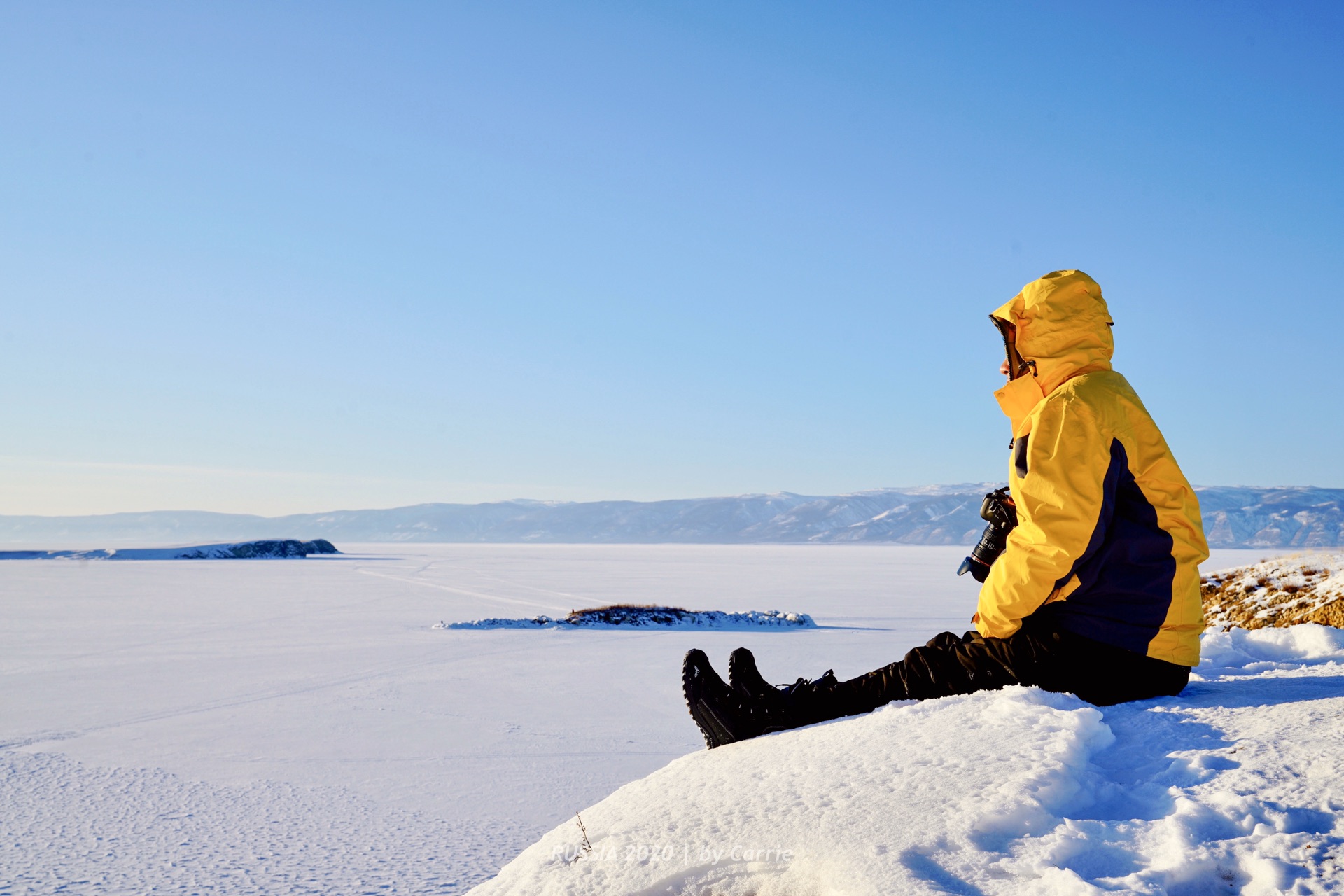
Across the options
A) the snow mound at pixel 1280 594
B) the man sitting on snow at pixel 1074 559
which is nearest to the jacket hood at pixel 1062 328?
the man sitting on snow at pixel 1074 559

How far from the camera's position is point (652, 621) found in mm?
12859

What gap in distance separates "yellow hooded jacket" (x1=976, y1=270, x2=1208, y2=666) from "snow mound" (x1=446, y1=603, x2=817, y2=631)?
10.2 meters

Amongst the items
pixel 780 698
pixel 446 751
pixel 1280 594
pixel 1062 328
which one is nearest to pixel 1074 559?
pixel 1062 328

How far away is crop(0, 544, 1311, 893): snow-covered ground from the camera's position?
1.95 meters

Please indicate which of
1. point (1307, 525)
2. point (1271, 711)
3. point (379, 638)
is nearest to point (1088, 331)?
point (1271, 711)

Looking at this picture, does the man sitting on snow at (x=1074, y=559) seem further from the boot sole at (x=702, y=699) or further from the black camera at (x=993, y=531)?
the black camera at (x=993, y=531)

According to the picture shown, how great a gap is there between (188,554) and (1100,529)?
44335 millimetres

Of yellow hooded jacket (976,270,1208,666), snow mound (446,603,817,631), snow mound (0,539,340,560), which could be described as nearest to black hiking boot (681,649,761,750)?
yellow hooded jacket (976,270,1208,666)

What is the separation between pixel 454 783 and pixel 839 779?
2.90m

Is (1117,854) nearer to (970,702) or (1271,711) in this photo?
(970,702)

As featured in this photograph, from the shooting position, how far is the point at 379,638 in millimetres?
10766

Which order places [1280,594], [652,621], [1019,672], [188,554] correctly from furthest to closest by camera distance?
[188,554], [652,621], [1280,594], [1019,672]

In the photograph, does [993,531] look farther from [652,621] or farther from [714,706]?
[652,621]

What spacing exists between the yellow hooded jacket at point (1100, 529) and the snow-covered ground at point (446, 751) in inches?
9.6
